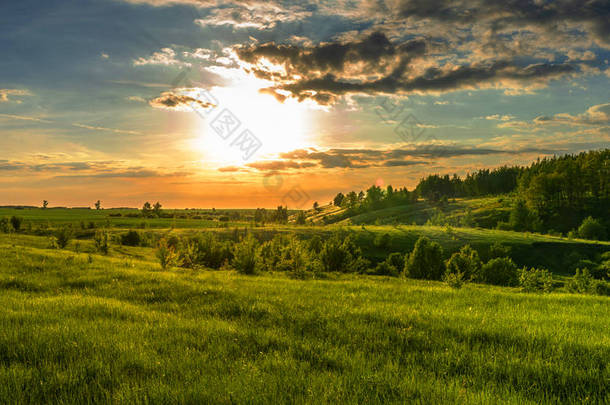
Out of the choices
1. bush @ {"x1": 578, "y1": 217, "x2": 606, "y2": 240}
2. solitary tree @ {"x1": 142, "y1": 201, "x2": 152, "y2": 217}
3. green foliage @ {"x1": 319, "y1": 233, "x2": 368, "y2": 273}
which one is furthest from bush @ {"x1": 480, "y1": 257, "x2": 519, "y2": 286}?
solitary tree @ {"x1": 142, "y1": 201, "x2": 152, "y2": 217}

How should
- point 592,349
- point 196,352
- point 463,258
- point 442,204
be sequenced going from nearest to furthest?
point 196,352, point 592,349, point 463,258, point 442,204

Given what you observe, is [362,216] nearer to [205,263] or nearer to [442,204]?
[442,204]

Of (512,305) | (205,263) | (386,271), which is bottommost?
(386,271)

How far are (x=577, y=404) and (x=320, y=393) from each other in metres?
3.81

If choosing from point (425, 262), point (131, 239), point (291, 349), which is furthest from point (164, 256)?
point (131, 239)

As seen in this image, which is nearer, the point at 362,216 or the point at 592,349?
the point at 592,349

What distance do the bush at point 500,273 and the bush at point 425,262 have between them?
23.7 ft

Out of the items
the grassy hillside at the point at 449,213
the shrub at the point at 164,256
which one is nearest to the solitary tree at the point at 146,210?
the grassy hillside at the point at 449,213

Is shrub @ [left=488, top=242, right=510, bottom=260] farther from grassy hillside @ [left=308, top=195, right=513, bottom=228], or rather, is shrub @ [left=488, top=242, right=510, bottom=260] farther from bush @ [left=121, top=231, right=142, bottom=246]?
bush @ [left=121, top=231, right=142, bottom=246]

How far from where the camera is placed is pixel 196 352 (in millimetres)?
6523

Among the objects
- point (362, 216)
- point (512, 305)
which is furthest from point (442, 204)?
point (512, 305)

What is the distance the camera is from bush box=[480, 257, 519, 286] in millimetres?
47781

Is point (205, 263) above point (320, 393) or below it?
below

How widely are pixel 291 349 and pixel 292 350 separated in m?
0.04
